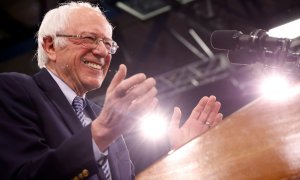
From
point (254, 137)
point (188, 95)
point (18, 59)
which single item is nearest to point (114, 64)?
point (188, 95)

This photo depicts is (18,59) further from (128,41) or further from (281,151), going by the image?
(281,151)

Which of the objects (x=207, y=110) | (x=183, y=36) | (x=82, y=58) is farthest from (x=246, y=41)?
(x=183, y=36)

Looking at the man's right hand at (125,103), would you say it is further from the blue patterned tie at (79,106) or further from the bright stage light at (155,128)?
the bright stage light at (155,128)

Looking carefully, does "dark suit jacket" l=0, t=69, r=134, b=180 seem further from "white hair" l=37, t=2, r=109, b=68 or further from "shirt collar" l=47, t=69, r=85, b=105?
"white hair" l=37, t=2, r=109, b=68

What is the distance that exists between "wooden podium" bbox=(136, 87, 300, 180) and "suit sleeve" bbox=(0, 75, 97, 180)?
31 centimetres

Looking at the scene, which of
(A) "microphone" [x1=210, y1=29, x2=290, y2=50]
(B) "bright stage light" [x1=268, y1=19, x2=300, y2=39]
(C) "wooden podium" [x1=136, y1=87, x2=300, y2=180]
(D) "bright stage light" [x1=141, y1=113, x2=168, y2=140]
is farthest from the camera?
(D) "bright stage light" [x1=141, y1=113, x2=168, y2=140]

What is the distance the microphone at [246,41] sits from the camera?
1179mm

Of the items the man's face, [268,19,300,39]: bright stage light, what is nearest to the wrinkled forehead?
the man's face

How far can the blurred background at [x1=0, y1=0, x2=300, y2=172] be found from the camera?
470 centimetres

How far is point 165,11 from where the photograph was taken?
185 inches

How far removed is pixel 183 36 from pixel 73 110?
17.2 ft

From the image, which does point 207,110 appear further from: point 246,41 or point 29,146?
point 29,146

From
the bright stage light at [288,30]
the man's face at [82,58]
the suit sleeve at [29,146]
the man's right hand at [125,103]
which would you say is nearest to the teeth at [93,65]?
the man's face at [82,58]

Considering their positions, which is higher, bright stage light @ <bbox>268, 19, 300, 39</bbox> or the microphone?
the microphone
